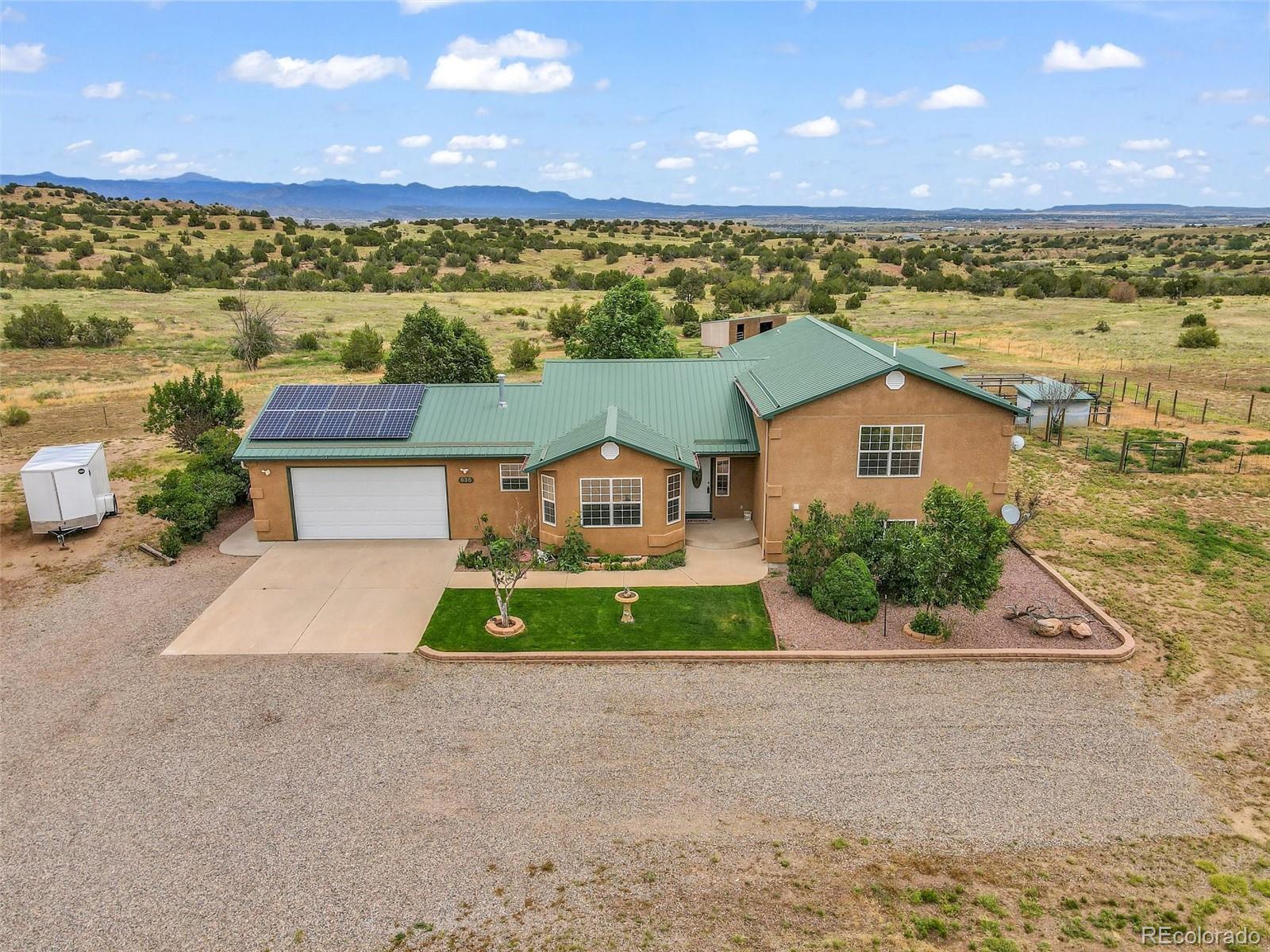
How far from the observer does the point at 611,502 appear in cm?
1923

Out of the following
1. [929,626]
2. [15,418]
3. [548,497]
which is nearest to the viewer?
[929,626]

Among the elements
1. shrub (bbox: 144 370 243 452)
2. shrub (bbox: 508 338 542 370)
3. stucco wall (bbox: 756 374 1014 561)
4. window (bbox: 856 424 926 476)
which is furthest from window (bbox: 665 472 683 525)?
shrub (bbox: 508 338 542 370)

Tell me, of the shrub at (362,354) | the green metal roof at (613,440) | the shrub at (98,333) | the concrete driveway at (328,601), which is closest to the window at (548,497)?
the green metal roof at (613,440)

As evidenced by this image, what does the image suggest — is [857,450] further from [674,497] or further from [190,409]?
[190,409]

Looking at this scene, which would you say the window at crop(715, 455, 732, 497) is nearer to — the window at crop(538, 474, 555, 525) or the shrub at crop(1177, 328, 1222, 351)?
the window at crop(538, 474, 555, 525)

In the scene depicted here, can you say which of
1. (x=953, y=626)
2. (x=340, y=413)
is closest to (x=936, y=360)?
(x=953, y=626)

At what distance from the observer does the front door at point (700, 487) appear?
21.8m

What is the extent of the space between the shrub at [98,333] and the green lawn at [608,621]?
131ft

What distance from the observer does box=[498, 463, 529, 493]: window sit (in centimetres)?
2078

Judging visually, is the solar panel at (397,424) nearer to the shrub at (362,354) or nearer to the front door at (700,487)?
the front door at (700,487)

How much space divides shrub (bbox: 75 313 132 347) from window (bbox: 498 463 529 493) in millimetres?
37849

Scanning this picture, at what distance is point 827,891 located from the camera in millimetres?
9617

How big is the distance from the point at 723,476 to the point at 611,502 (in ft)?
13.3

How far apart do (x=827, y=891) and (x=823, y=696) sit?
4.48 meters
